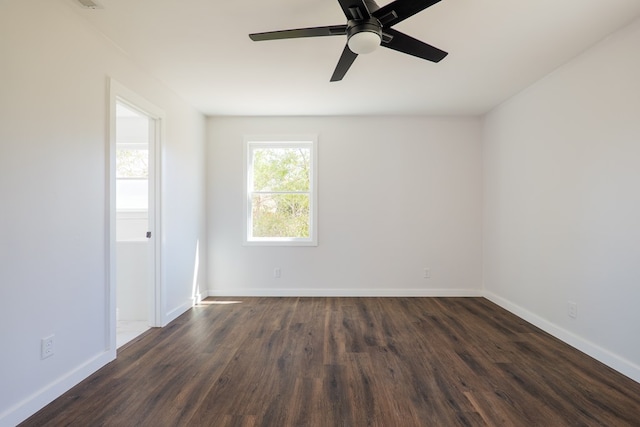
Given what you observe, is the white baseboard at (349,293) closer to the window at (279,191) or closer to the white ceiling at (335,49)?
the window at (279,191)

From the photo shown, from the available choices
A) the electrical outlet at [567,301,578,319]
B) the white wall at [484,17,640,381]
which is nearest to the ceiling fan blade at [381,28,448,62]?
the white wall at [484,17,640,381]

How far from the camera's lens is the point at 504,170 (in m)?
3.88

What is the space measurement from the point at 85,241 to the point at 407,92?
3335 millimetres

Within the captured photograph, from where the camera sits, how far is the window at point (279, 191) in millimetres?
4496

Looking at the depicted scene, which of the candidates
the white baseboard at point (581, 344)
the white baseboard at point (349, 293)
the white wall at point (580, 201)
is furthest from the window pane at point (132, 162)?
the white baseboard at point (581, 344)

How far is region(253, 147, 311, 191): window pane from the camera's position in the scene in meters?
4.50

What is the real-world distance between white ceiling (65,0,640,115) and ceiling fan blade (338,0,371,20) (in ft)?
1.40

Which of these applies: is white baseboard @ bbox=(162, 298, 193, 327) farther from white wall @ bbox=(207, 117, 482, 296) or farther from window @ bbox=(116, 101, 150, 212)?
window @ bbox=(116, 101, 150, 212)

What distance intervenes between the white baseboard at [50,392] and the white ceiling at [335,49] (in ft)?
8.03

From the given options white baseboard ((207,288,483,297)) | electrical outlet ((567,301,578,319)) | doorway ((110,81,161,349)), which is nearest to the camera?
doorway ((110,81,161,349))

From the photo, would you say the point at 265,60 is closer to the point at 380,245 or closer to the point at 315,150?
the point at 315,150

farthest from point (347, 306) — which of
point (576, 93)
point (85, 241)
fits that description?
point (576, 93)

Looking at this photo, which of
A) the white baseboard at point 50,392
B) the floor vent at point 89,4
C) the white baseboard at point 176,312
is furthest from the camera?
the white baseboard at point 176,312

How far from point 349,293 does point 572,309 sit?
2464 millimetres
